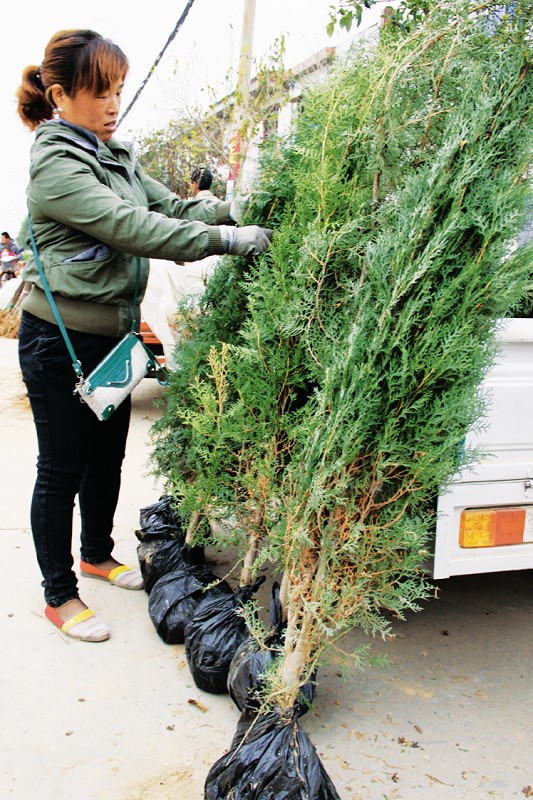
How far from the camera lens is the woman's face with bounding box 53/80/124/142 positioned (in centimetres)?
256

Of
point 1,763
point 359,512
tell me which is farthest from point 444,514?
point 1,763

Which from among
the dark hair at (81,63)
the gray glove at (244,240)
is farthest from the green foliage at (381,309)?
the dark hair at (81,63)

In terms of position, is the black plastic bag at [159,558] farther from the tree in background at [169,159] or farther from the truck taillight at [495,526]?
the tree in background at [169,159]

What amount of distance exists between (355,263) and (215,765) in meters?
1.61

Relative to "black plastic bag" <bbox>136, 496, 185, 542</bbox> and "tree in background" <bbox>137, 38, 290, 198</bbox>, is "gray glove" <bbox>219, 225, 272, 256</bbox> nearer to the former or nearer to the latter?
"tree in background" <bbox>137, 38, 290, 198</bbox>

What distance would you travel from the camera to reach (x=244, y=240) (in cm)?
248

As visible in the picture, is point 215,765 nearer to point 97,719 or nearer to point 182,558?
point 97,719

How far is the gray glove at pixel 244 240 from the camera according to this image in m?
2.48

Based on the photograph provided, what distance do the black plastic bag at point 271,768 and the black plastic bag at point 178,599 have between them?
0.76m

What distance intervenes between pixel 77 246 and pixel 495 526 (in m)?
1.92

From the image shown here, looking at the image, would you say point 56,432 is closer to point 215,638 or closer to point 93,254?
point 93,254

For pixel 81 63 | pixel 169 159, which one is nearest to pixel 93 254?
pixel 81 63

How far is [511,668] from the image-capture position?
275cm

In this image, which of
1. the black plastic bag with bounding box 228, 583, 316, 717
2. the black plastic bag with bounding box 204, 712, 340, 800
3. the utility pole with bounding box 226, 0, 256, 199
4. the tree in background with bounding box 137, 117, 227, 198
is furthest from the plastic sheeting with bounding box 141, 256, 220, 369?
the tree in background with bounding box 137, 117, 227, 198
